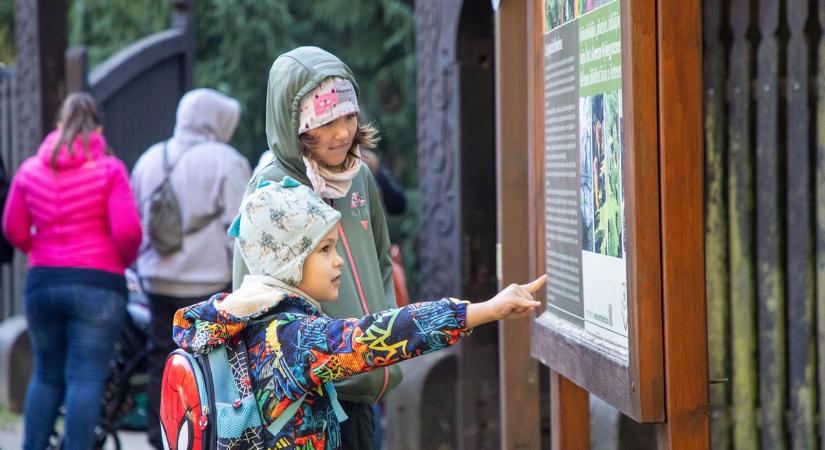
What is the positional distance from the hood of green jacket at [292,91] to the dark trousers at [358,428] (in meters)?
0.59

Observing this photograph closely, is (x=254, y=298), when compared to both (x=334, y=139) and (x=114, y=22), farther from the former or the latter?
(x=114, y=22)

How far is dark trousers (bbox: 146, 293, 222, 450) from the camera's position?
19.1 feet

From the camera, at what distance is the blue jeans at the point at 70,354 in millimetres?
5512

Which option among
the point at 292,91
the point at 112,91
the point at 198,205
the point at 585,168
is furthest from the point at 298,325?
the point at 112,91

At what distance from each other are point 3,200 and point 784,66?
3.68 m

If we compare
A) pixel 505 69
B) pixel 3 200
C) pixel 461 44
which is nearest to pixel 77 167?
pixel 3 200

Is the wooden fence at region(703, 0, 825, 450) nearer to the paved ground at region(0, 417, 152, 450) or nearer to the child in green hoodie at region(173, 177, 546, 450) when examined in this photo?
the child in green hoodie at region(173, 177, 546, 450)

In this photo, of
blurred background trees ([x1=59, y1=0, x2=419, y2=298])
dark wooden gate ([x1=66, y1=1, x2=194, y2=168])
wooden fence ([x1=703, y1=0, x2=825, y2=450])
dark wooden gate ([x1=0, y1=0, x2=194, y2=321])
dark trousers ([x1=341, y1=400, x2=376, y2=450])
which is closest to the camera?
dark trousers ([x1=341, y1=400, x2=376, y2=450])

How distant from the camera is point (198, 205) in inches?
228

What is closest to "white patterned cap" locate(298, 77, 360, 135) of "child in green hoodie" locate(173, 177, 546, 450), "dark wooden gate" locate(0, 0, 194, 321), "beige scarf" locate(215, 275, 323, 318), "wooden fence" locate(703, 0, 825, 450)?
"child in green hoodie" locate(173, 177, 546, 450)

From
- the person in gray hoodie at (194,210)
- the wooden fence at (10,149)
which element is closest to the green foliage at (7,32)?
the wooden fence at (10,149)

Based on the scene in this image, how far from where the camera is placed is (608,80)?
270 cm

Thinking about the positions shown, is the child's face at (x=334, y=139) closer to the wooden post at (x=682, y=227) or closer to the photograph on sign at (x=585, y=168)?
the photograph on sign at (x=585, y=168)

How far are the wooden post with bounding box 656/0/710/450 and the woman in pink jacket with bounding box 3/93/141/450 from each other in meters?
3.46
